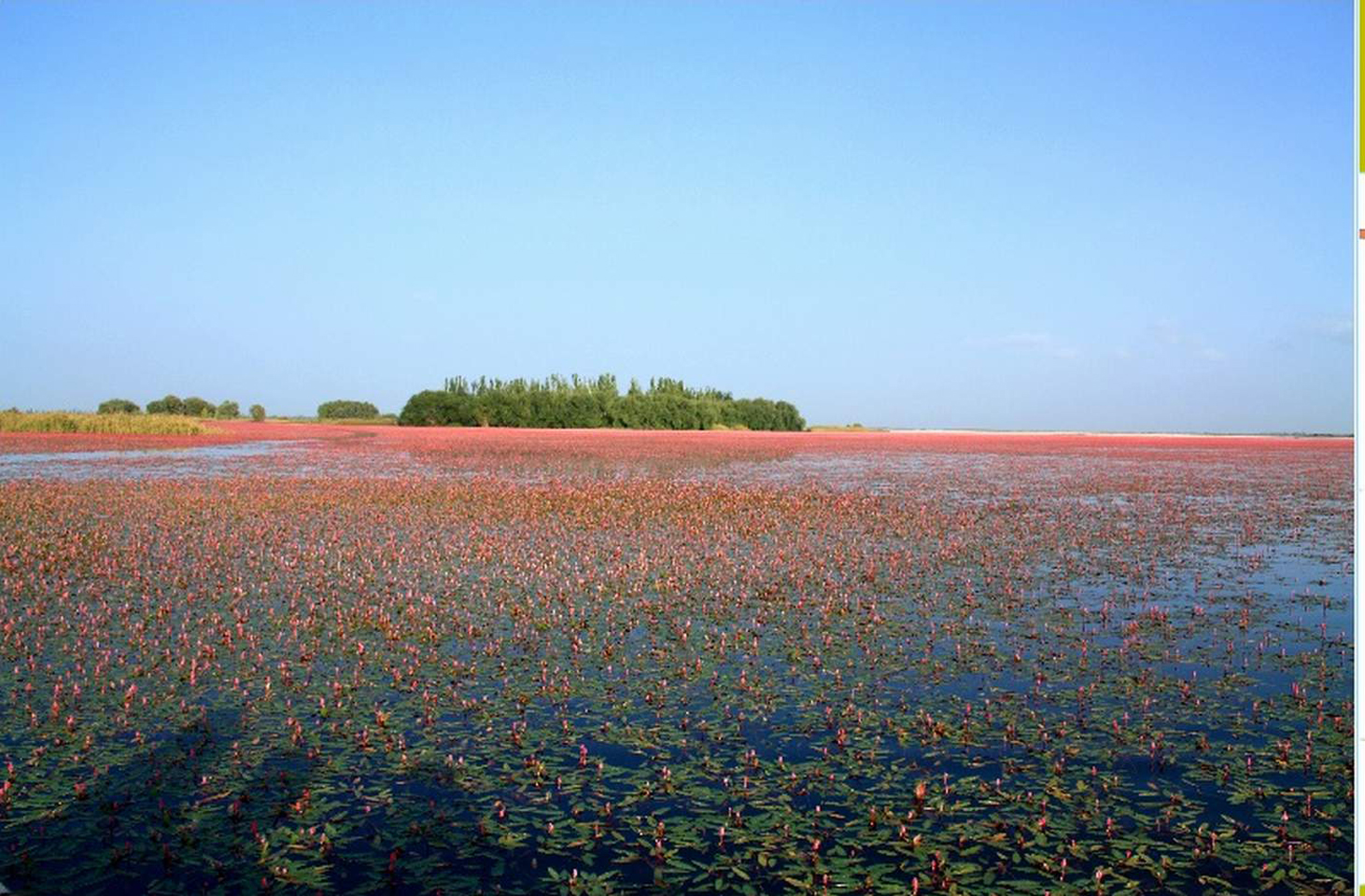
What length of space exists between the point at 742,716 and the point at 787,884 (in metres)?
2.39

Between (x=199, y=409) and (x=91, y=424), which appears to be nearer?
(x=91, y=424)

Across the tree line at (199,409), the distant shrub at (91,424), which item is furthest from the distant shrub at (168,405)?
the distant shrub at (91,424)

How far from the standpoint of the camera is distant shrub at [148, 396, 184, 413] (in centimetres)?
9469

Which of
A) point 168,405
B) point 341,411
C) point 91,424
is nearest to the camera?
point 91,424

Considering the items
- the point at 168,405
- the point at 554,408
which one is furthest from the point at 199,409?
the point at 554,408

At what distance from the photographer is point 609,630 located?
9695 millimetres

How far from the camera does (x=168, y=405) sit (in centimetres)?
9581

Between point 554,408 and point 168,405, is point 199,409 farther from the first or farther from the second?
point 554,408

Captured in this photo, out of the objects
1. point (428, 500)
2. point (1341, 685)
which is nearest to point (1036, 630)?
point (1341, 685)

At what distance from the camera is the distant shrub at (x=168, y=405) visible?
94.7m

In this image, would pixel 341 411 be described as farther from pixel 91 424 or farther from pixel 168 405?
pixel 91 424

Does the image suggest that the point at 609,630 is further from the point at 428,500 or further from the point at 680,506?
the point at 428,500

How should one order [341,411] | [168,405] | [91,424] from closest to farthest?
[91,424] < [168,405] < [341,411]

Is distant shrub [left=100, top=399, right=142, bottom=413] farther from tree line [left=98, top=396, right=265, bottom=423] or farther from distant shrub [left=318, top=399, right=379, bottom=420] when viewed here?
distant shrub [left=318, top=399, right=379, bottom=420]
